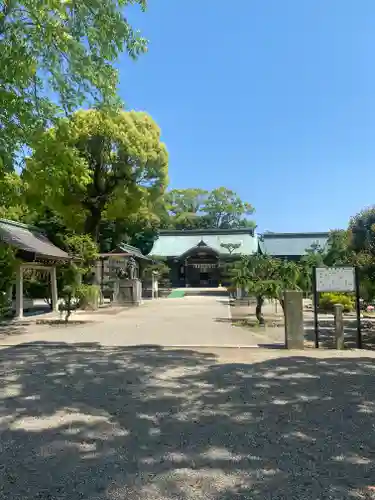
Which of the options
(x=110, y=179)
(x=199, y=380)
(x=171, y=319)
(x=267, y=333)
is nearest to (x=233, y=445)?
(x=199, y=380)

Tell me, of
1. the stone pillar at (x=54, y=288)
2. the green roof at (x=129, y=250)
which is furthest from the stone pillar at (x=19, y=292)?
the green roof at (x=129, y=250)

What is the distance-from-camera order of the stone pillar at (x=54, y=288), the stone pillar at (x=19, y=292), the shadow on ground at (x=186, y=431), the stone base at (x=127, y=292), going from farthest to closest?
1. the stone base at (x=127, y=292)
2. the stone pillar at (x=54, y=288)
3. the stone pillar at (x=19, y=292)
4. the shadow on ground at (x=186, y=431)

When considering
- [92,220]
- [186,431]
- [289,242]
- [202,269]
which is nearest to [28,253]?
[92,220]

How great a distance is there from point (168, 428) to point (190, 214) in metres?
56.8

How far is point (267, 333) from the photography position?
481 inches

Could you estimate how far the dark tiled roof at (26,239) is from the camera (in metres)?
15.0

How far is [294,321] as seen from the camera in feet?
30.6

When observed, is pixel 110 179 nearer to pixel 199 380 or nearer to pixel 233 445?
pixel 199 380

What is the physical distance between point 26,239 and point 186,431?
1483cm

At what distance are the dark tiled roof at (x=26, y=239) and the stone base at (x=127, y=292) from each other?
688 centimetres

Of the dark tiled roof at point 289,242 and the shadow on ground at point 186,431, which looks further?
the dark tiled roof at point 289,242

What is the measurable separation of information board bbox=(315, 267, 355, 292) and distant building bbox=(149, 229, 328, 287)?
34.3 m

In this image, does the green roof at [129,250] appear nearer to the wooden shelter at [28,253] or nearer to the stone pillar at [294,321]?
the wooden shelter at [28,253]

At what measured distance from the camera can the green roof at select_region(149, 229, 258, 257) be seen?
157ft
